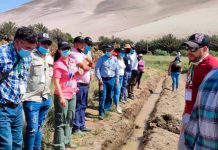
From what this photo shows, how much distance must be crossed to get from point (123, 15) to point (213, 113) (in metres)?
140

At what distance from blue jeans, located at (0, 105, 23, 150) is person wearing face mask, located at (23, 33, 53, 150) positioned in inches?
27.1

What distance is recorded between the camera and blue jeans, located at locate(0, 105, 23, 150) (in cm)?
477

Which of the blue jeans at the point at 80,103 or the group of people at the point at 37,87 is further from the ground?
the group of people at the point at 37,87

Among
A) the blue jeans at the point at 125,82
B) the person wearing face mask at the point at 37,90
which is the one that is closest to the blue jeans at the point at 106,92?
the blue jeans at the point at 125,82

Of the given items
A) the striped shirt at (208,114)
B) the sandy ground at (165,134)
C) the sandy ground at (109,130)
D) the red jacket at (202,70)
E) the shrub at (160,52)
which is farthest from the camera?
the shrub at (160,52)

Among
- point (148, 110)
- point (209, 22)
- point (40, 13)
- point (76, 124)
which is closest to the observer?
point (76, 124)

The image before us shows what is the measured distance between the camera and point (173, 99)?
1481cm

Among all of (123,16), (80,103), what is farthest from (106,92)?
(123,16)

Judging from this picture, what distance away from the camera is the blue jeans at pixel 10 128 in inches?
188

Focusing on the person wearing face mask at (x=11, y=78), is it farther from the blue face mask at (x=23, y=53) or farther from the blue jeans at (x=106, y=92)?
the blue jeans at (x=106, y=92)

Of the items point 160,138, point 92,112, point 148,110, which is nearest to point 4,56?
point 160,138

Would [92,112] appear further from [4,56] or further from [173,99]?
[4,56]

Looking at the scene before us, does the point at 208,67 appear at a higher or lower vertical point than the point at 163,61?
higher

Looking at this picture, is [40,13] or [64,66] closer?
[64,66]
